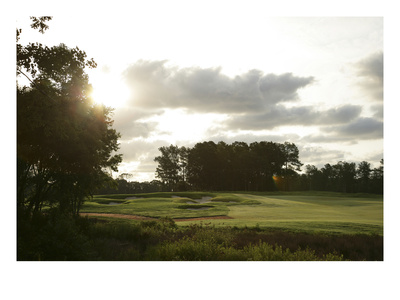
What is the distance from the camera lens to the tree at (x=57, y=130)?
7664mm

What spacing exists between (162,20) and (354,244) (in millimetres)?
8368

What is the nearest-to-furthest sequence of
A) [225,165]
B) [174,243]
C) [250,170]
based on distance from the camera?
[174,243] < [225,165] < [250,170]

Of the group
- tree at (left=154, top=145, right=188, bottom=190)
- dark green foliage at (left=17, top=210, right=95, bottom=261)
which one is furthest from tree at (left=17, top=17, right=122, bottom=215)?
tree at (left=154, top=145, right=188, bottom=190)

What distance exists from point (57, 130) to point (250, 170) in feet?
28.8

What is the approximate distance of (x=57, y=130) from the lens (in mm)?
7652

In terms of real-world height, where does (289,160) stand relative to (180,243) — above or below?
above

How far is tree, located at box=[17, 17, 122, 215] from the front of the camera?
7664 mm

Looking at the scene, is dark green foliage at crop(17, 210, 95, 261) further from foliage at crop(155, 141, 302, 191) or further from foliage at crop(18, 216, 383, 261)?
foliage at crop(155, 141, 302, 191)

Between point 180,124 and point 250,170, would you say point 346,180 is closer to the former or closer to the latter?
point 250,170

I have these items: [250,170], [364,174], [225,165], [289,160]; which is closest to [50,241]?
[225,165]

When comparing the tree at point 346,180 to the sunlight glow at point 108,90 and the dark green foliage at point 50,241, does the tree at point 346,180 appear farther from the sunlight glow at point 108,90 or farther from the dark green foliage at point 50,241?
the dark green foliage at point 50,241

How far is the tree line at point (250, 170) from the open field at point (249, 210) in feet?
1.75
